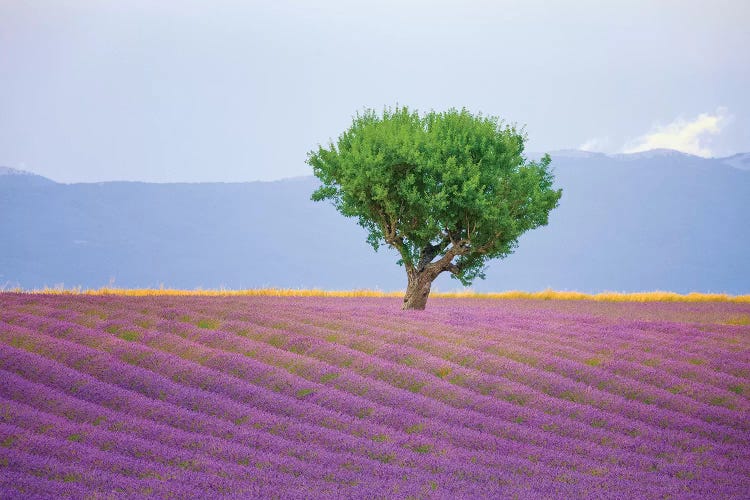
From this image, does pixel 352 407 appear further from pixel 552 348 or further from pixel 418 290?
pixel 418 290

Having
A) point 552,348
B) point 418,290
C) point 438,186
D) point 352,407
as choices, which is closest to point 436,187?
point 438,186

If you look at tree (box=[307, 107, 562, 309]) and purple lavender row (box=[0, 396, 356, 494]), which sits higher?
tree (box=[307, 107, 562, 309])

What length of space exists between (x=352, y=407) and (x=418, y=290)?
1716cm

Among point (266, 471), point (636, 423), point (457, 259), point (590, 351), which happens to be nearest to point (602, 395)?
point (636, 423)

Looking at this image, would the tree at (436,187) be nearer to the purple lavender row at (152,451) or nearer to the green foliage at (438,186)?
the green foliage at (438,186)

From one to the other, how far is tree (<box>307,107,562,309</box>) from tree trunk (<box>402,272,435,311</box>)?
42 mm

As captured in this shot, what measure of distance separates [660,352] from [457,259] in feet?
41.6

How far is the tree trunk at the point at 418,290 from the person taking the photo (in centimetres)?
3114

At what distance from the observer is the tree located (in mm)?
28855

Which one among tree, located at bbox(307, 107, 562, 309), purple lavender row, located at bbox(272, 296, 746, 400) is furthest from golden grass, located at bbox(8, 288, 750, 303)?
purple lavender row, located at bbox(272, 296, 746, 400)

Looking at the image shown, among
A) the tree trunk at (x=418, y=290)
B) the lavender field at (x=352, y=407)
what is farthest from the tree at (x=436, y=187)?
the lavender field at (x=352, y=407)

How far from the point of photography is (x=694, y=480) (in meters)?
11.9

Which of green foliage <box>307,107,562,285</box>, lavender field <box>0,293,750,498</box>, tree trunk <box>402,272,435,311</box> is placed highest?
green foliage <box>307,107,562,285</box>

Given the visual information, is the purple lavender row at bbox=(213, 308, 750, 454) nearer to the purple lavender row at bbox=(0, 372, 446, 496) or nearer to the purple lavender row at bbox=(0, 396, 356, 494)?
the purple lavender row at bbox=(0, 372, 446, 496)
